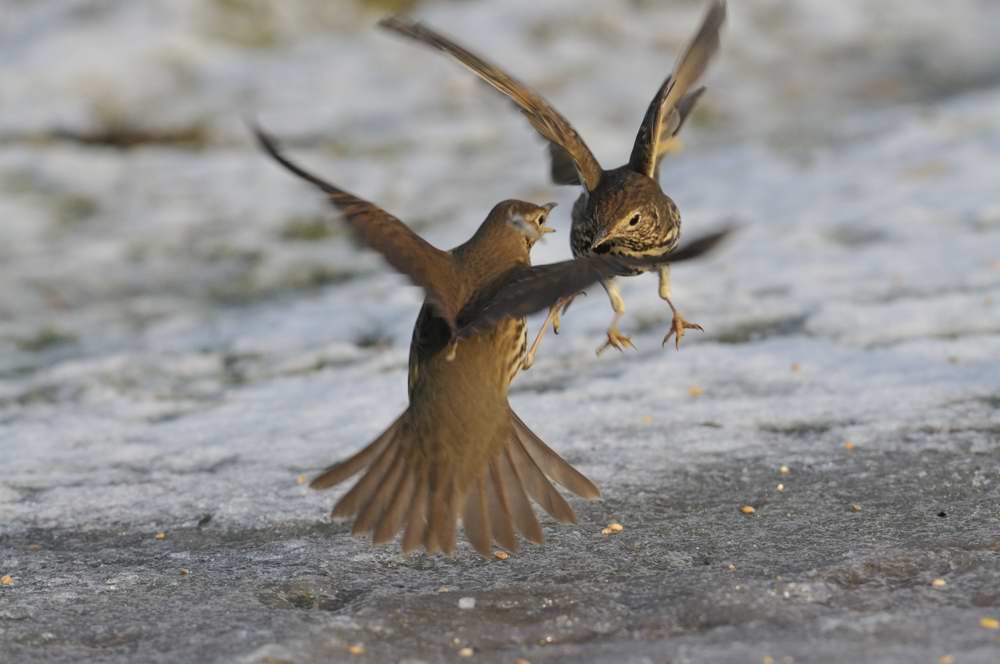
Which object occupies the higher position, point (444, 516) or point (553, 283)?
point (553, 283)

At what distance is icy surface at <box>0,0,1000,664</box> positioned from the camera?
3.83m

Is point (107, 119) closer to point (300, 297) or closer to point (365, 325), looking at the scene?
point (300, 297)

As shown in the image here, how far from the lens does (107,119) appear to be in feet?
35.5

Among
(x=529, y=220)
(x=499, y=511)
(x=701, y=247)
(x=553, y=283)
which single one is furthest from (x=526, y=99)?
(x=701, y=247)

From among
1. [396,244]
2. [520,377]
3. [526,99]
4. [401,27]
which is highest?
[401,27]

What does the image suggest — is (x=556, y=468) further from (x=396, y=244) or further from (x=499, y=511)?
(x=396, y=244)

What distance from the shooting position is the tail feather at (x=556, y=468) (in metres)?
4.27

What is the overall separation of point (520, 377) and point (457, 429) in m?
2.05

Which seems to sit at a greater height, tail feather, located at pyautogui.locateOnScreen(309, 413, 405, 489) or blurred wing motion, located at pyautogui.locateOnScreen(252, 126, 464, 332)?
blurred wing motion, located at pyautogui.locateOnScreen(252, 126, 464, 332)

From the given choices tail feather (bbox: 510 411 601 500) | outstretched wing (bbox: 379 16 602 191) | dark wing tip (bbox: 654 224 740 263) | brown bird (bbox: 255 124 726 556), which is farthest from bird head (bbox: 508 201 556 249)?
dark wing tip (bbox: 654 224 740 263)

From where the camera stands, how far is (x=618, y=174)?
5.29 metres

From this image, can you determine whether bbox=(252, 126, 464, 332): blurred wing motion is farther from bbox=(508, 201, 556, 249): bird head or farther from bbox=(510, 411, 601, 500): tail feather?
bbox=(510, 411, 601, 500): tail feather

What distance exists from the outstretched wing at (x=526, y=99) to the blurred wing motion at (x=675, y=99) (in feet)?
0.68

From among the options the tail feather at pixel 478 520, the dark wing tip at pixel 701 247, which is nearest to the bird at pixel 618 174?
the tail feather at pixel 478 520
